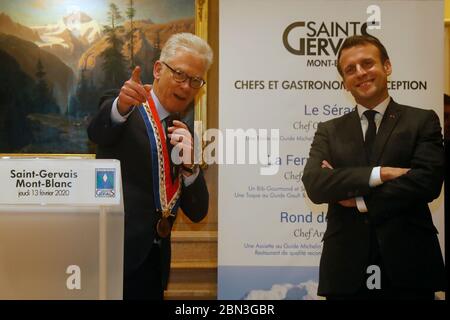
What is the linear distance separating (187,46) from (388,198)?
1.56 meters

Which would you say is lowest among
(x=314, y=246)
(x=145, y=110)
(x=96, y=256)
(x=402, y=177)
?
(x=314, y=246)

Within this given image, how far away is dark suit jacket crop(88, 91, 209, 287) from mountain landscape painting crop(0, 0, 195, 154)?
0.22 metres

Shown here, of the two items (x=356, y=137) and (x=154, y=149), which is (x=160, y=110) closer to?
(x=154, y=149)

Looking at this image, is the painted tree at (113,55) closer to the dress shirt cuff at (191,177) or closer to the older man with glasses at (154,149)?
the older man with glasses at (154,149)

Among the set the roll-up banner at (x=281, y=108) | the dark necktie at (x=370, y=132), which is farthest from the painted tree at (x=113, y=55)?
the dark necktie at (x=370, y=132)

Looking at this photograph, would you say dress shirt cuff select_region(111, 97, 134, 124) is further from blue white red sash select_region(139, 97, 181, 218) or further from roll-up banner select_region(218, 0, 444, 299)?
roll-up banner select_region(218, 0, 444, 299)

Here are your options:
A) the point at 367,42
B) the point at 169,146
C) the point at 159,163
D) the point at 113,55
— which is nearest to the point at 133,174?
the point at 159,163

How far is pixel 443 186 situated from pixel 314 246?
884 mm

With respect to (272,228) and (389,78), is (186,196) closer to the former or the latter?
(272,228)

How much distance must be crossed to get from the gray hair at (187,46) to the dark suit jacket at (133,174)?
0.44 metres
